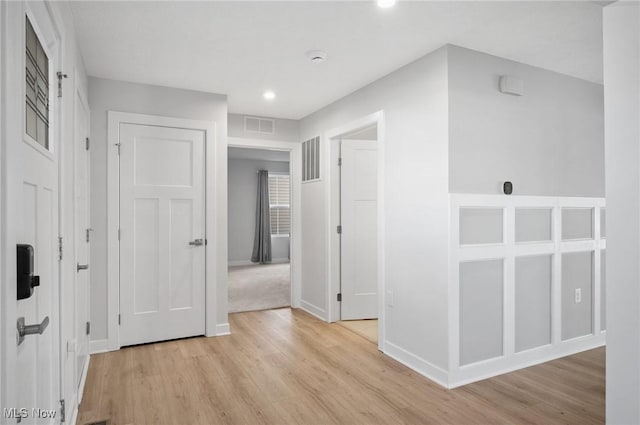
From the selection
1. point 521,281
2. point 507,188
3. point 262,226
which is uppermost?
point 507,188

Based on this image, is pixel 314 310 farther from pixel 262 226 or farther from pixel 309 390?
pixel 262 226

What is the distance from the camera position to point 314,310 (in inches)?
180

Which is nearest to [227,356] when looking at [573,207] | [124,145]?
[124,145]

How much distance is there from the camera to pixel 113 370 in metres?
2.96

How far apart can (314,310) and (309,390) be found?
1936 mm

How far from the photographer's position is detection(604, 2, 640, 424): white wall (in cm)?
182

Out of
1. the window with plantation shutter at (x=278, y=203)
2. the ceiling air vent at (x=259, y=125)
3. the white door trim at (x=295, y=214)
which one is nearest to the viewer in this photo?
the ceiling air vent at (x=259, y=125)

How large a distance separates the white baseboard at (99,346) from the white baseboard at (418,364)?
247 cm

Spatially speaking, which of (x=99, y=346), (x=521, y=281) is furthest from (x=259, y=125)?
(x=521, y=281)

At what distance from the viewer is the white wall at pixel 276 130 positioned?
4586 millimetres

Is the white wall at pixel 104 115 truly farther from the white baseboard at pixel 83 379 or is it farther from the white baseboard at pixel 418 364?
the white baseboard at pixel 418 364

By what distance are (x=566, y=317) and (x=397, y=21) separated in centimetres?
282

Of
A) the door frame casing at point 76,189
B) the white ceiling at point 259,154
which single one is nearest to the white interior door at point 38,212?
the door frame casing at point 76,189

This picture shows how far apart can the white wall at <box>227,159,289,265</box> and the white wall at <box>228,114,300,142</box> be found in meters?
4.25
